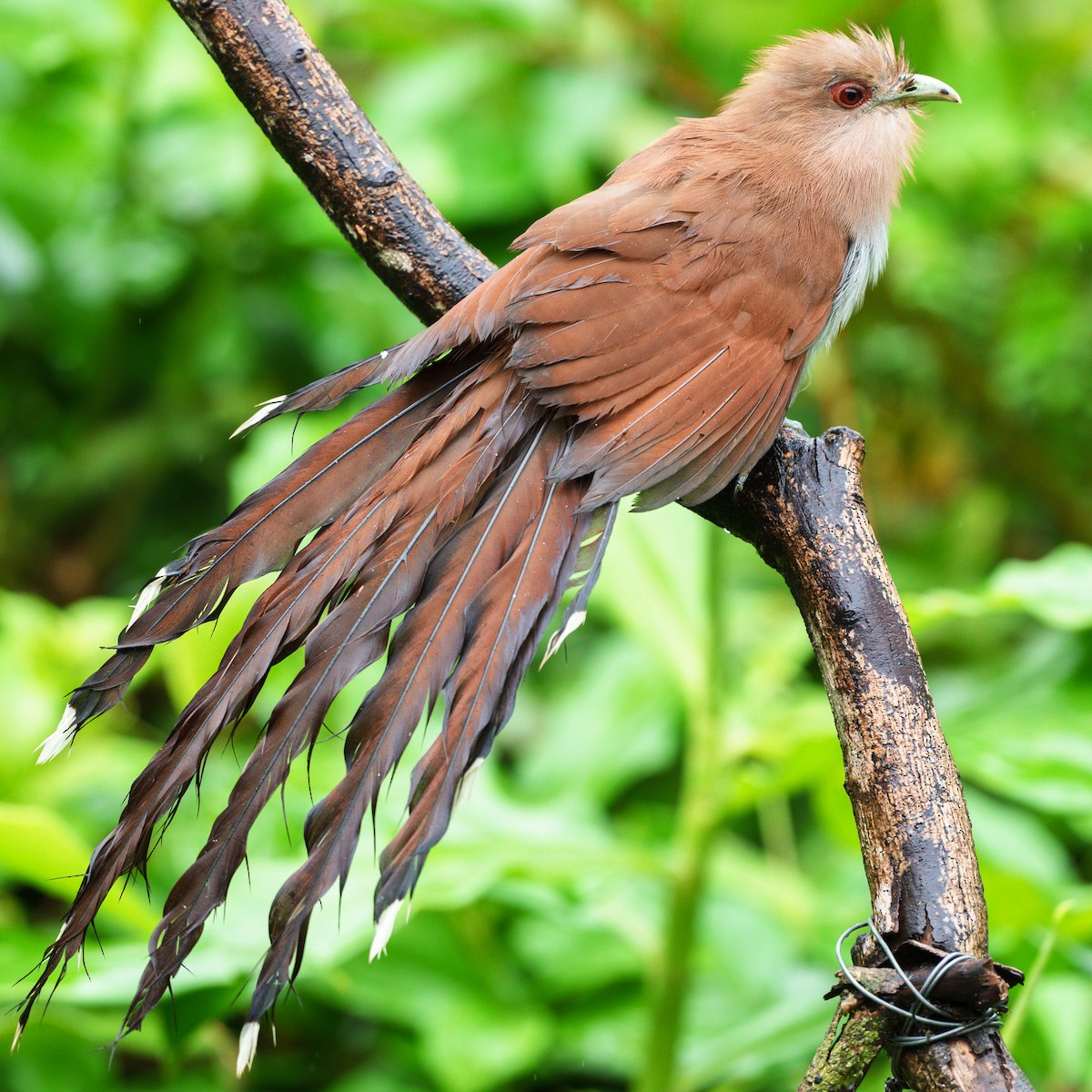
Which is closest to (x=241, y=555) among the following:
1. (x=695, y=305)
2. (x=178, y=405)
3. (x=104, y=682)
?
(x=104, y=682)

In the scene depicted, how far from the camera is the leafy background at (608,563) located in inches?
77.4

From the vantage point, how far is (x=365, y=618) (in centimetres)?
120

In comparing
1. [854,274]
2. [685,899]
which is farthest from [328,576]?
[685,899]

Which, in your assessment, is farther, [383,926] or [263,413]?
[263,413]

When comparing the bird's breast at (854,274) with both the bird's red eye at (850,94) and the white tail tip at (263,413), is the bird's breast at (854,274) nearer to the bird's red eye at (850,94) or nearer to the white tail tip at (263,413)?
the bird's red eye at (850,94)

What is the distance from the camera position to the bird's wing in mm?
1370

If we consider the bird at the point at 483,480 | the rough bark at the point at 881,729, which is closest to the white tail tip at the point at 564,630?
the bird at the point at 483,480

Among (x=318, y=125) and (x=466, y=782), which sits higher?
(x=318, y=125)

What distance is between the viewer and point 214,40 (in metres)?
1.47

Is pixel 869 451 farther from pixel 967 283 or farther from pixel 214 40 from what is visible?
pixel 214 40

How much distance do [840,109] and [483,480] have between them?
0.89 metres

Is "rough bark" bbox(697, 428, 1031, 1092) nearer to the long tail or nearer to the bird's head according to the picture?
the long tail

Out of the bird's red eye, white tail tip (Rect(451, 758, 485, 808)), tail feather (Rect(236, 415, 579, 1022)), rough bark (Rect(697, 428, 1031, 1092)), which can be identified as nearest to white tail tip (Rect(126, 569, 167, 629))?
tail feather (Rect(236, 415, 579, 1022))

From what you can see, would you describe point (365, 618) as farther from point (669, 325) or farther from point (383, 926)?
point (669, 325)
